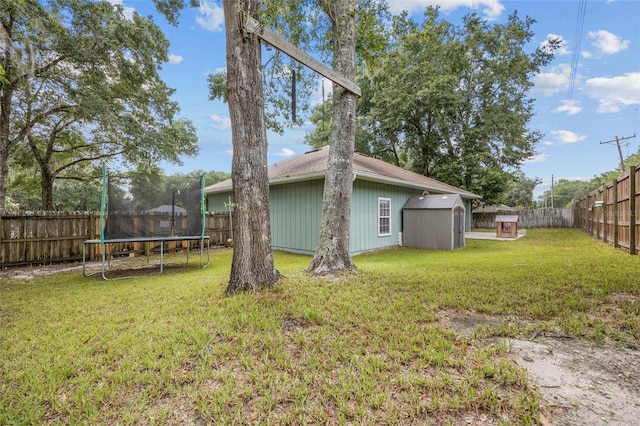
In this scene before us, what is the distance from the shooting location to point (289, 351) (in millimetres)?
2195

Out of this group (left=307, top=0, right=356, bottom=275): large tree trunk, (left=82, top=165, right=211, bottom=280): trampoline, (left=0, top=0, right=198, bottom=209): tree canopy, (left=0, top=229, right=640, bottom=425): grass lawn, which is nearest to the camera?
(left=0, top=229, right=640, bottom=425): grass lawn

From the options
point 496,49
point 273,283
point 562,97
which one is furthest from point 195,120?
point 562,97

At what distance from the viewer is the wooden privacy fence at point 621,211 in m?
6.35

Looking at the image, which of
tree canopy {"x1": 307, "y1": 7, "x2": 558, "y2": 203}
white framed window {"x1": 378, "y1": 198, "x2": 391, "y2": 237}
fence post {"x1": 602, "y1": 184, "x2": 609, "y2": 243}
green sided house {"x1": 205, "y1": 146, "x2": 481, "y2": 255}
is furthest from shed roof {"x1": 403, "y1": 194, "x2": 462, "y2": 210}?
tree canopy {"x1": 307, "y1": 7, "x2": 558, "y2": 203}

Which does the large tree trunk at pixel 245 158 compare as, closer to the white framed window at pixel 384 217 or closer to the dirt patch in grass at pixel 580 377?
the dirt patch in grass at pixel 580 377

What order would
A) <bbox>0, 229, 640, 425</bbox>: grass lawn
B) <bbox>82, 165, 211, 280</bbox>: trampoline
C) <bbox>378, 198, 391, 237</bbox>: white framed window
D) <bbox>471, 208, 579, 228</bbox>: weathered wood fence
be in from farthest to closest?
<bbox>471, 208, 579, 228</bbox>: weathered wood fence < <bbox>378, 198, 391, 237</bbox>: white framed window < <bbox>82, 165, 211, 280</bbox>: trampoline < <bbox>0, 229, 640, 425</bbox>: grass lawn

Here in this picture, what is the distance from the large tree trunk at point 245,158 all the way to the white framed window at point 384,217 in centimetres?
672

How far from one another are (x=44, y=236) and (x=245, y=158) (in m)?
6.92

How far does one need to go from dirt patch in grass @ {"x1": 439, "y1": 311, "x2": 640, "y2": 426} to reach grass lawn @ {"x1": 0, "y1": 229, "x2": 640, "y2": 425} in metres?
0.13

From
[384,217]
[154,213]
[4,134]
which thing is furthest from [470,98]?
[4,134]

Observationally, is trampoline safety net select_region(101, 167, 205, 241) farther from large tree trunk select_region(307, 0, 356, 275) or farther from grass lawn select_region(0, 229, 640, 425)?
large tree trunk select_region(307, 0, 356, 275)

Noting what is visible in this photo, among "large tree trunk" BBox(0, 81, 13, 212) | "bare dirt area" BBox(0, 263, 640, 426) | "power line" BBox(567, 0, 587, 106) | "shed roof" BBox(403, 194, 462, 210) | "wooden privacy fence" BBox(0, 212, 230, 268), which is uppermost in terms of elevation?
"power line" BBox(567, 0, 587, 106)

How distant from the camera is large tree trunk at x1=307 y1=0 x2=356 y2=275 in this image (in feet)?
15.9

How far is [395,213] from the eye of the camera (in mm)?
10398
